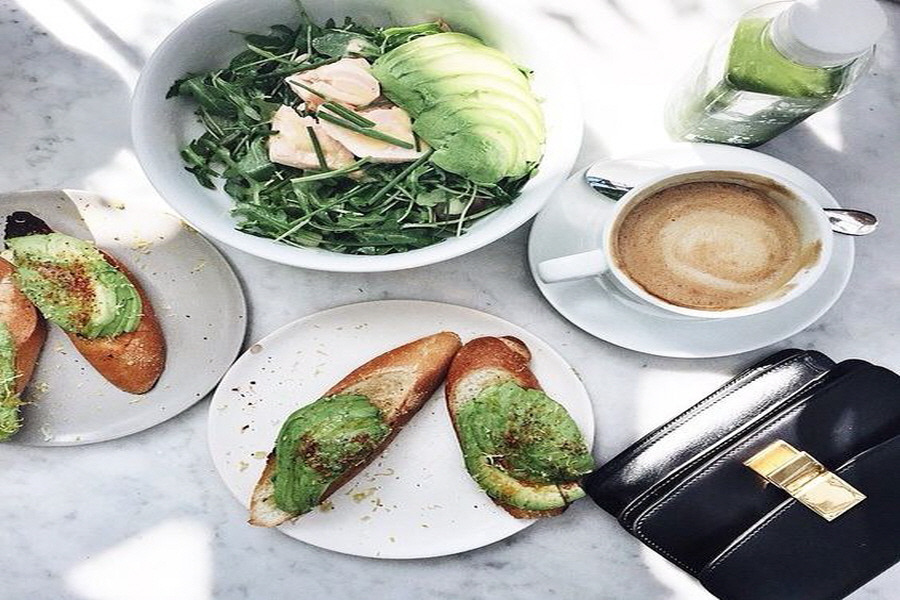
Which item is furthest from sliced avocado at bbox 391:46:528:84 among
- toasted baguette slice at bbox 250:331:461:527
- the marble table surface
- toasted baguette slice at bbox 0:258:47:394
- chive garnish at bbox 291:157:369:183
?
toasted baguette slice at bbox 0:258:47:394

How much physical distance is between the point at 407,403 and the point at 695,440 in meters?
0.34

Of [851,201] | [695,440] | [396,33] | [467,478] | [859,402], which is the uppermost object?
[396,33]

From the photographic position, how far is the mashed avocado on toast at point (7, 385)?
1118 millimetres

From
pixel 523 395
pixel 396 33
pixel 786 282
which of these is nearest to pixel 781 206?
pixel 786 282

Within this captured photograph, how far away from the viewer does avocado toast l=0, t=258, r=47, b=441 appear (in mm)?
1122

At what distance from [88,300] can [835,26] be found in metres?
0.87

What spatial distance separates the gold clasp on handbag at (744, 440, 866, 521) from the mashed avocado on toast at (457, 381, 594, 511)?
200 millimetres

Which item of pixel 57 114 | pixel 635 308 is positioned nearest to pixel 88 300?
pixel 57 114

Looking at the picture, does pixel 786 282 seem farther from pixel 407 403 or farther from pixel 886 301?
pixel 407 403

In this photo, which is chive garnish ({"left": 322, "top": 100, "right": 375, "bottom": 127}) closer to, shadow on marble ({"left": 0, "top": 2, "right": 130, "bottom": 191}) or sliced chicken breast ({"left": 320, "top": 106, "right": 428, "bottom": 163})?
sliced chicken breast ({"left": 320, "top": 106, "right": 428, "bottom": 163})

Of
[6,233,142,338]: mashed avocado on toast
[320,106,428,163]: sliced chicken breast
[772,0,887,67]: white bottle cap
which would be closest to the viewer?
[772,0,887,67]: white bottle cap

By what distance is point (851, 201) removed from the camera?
1.21 meters

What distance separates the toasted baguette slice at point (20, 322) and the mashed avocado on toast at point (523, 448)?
53 cm

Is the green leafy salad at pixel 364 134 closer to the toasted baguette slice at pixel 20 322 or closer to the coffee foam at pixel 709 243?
the coffee foam at pixel 709 243
